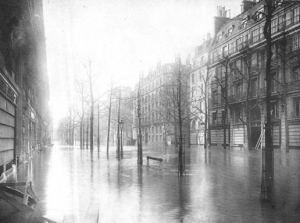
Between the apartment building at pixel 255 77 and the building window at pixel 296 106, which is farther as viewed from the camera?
the building window at pixel 296 106

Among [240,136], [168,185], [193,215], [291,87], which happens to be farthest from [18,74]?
[240,136]

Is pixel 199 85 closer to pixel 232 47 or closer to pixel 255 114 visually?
pixel 232 47

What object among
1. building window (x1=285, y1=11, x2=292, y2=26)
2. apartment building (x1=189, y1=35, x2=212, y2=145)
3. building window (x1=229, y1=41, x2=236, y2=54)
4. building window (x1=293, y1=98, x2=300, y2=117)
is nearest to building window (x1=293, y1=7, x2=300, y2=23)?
building window (x1=285, y1=11, x2=292, y2=26)

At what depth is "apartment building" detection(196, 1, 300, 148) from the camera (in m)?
30.5

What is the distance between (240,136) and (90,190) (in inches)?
1357

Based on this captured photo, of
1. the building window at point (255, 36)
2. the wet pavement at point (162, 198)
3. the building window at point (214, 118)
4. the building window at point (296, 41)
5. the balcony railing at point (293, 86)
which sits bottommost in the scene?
the wet pavement at point (162, 198)

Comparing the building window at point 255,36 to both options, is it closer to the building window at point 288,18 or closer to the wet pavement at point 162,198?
the building window at point 288,18

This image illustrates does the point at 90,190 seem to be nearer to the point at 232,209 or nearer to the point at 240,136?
the point at 232,209

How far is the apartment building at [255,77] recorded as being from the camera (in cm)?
3053

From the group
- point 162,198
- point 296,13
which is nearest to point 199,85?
point 296,13

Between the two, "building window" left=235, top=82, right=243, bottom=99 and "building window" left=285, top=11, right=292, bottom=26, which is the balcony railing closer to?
"building window" left=285, top=11, right=292, bottom=26

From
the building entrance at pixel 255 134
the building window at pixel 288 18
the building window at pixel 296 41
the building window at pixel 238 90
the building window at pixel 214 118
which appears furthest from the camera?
the building window at pixel 214 118

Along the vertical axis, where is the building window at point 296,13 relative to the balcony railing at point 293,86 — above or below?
above

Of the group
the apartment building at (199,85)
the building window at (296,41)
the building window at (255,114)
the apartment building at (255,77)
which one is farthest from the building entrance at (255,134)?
the apartment building at (199,85)
